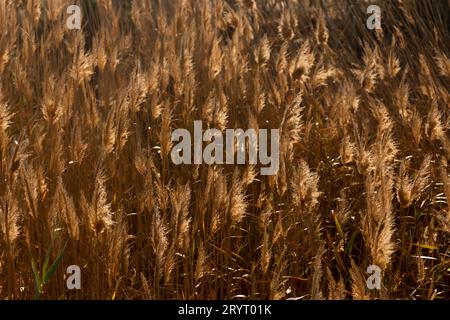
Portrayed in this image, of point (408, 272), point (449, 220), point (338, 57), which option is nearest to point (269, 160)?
point (408, 272)

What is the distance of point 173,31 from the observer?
3287 millimetres

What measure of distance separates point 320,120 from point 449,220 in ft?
4.42

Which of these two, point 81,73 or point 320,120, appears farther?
point 320,120

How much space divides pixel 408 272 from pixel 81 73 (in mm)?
1213

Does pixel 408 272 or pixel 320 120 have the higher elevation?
pixel 320 120

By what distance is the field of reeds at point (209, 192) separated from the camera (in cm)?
198

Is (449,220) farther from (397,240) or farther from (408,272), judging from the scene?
(397,240)

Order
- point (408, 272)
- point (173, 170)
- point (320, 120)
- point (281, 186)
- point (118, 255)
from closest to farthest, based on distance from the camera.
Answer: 1. point (118, 255)
2. point (281, 186)
3. point (408, 272)
4. point (173, 170)
5. point (320, 120)

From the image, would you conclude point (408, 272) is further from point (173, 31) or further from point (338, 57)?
point (338, 57)

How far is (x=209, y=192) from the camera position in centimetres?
247

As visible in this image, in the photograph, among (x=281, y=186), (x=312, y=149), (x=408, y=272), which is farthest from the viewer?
(x=312, y=149)

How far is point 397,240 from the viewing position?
2742mm

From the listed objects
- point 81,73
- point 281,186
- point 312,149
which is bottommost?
point 281,186

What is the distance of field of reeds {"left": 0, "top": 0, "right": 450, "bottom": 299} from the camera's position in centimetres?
198
